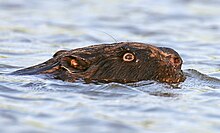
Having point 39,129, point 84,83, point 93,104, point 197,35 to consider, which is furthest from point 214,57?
point 39,129

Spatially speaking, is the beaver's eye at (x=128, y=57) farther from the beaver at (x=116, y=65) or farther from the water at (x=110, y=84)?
the water at (x=110, y=84)

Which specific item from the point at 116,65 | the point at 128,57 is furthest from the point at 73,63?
the point at 128,57

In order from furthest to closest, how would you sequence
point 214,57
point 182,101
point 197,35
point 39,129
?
point 197,35 < point 214,57 < point 182,101 < point 39,129

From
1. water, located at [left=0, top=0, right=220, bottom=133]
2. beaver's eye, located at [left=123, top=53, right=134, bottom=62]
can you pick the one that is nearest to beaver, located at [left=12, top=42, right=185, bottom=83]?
beaver's eye, located at [left=123, top=53, right=134, bottom=62]

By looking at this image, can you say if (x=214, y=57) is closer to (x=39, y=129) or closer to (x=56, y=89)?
(x=56, y=89)

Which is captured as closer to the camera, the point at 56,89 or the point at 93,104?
the point at 93,104
